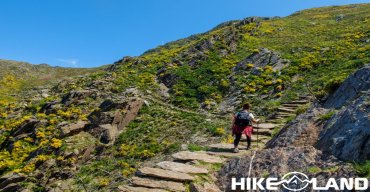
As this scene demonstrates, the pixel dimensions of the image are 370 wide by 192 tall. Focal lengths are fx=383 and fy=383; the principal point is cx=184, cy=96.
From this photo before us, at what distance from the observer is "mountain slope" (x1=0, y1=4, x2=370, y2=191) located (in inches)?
1056

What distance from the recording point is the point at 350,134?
13.8 meters

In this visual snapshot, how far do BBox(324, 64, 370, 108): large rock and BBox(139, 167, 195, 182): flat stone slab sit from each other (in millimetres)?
8904

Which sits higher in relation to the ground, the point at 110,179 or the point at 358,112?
the point at 358,112

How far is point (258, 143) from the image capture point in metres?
21.8

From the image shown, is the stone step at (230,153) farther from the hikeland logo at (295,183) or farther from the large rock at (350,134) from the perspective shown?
the large rock at (350,134)

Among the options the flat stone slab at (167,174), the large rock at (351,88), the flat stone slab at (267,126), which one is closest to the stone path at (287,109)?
the flat stone slab at (267,126)

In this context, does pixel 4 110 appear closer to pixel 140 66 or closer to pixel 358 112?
pixel 140 66

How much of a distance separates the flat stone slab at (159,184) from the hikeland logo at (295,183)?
227cm

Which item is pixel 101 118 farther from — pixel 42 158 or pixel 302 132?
pixel 302 132

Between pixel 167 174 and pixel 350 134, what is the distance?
→ 7.64m

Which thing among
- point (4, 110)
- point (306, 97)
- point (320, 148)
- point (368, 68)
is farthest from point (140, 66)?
point (320, 148)

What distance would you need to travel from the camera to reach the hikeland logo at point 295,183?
36.7ft

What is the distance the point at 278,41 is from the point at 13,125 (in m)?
35.4

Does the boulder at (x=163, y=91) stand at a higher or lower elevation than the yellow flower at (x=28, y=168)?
higher
